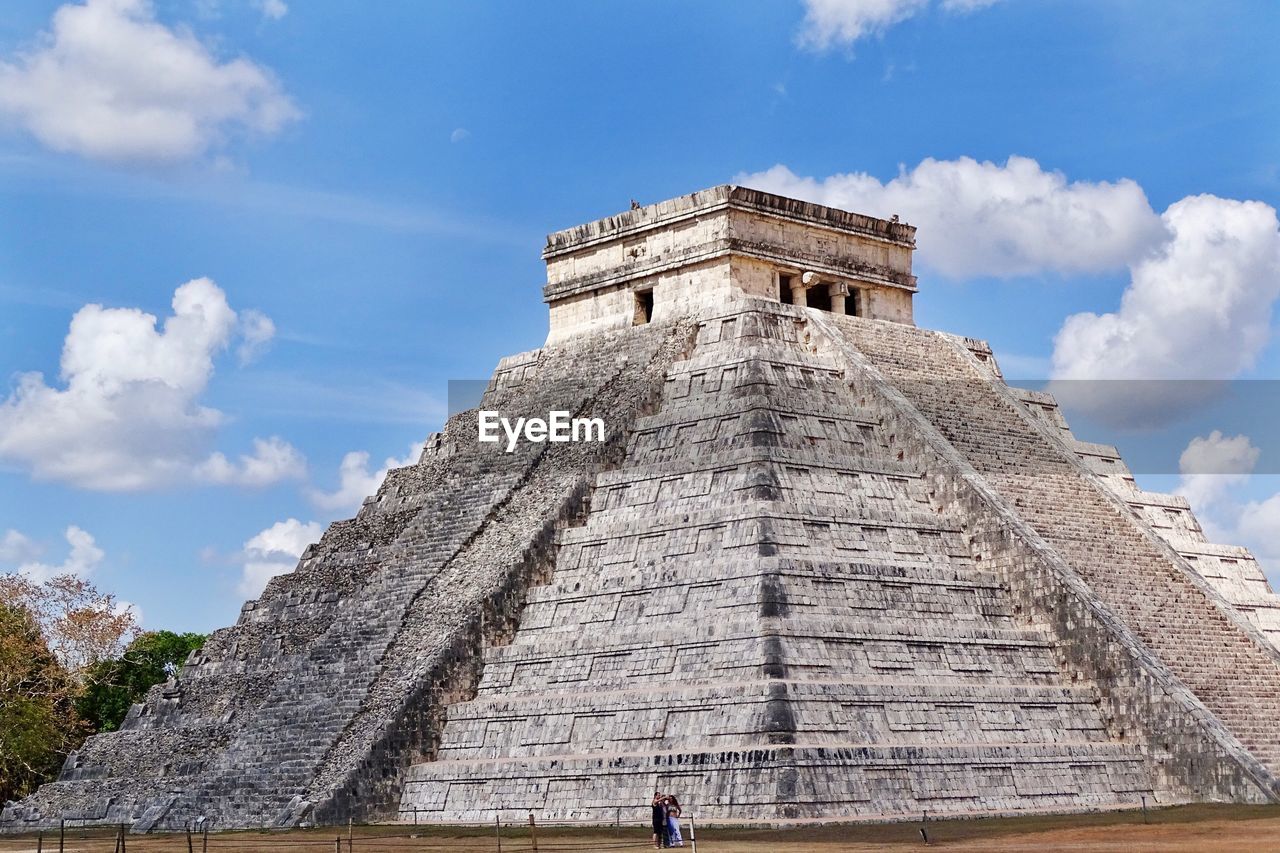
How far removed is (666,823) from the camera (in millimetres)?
18266

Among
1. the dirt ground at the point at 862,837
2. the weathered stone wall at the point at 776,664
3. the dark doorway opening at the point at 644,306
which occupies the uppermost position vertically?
the dark doorway opening at the point at 644,306

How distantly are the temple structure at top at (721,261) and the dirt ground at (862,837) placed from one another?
11502mm

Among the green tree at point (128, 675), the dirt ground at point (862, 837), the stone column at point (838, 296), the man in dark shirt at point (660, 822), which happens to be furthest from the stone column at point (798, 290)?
the green tree at point (128, 675)

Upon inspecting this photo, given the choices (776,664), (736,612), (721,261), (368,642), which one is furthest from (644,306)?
(776,664)

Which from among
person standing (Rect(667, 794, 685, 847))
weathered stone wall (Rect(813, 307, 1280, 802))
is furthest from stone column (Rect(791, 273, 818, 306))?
person standing (Rect(667, 794, 685, 847))

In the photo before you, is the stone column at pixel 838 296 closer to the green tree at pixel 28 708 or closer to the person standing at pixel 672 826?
the person standing at pixel 672 826

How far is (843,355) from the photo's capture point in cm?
2767

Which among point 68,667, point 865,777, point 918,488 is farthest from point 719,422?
point 68,667

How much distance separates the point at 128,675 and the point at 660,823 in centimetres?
2533

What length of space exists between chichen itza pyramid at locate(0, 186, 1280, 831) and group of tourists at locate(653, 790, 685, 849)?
1461mm

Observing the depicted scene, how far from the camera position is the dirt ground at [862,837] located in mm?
16906

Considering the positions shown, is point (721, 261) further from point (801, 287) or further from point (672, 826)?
point (672, 826)

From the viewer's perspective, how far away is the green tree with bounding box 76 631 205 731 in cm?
3827

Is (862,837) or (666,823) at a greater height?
(666,823)
